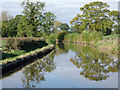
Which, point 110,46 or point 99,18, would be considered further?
point 99,18

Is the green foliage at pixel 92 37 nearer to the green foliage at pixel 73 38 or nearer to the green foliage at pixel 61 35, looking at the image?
the green foliage at pixel 73 38

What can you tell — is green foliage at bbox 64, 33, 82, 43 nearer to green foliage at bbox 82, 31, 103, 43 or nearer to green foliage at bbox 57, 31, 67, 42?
green foliage at bbox 57, 31, 67, 42

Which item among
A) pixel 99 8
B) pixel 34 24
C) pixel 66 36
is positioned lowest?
pixel 66 36

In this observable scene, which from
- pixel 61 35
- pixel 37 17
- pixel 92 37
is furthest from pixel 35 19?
pixel 61 35

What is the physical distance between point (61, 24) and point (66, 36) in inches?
1839

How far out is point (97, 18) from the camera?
180ft

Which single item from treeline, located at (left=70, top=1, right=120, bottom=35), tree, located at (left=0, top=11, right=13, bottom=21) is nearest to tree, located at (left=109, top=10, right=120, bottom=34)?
treeline, located at (left=70, top=1, right=120, bottom=35)

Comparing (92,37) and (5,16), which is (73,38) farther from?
(5,16)

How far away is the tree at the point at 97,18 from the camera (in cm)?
5483

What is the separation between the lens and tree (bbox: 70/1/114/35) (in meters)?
54.8

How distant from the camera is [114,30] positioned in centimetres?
5772

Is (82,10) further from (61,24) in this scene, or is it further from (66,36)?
(61,24)

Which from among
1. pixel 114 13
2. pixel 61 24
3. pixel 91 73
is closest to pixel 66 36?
pixel 114 13

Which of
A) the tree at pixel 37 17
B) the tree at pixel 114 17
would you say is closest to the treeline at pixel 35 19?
the tree at pixel 37 17
